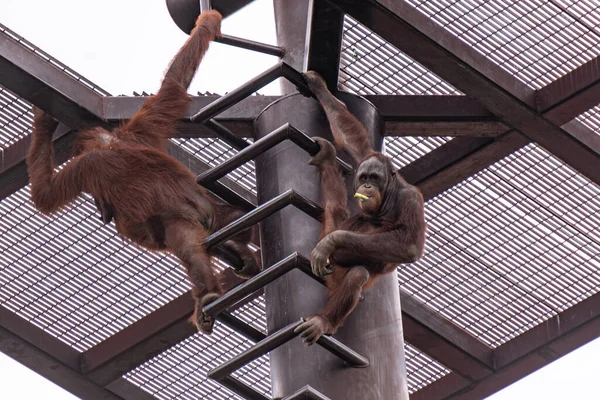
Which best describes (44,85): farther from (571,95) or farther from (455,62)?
(571,95)

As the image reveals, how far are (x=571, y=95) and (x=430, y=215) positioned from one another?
134 cm

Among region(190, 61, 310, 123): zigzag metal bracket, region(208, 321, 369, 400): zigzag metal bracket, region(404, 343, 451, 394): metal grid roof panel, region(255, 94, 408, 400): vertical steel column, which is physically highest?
region(404, 343, 451, 394): metal grid roof panel

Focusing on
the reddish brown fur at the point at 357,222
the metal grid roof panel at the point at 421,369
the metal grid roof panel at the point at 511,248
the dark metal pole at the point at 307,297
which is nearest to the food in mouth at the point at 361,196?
the reddish brown fur at the point at 357,222

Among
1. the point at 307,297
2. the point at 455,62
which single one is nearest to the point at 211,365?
the point at 307,297

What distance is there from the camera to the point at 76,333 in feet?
28.6

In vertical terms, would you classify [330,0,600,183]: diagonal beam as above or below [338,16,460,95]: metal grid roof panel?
below

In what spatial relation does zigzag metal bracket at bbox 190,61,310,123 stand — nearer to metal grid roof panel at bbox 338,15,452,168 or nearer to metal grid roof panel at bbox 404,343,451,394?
metal grid roof panel at bbox 338,15,452,168

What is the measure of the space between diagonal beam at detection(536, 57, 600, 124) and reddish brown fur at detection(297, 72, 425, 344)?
1.01m

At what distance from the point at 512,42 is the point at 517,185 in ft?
3.39

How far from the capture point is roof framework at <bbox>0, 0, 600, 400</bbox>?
291 inches

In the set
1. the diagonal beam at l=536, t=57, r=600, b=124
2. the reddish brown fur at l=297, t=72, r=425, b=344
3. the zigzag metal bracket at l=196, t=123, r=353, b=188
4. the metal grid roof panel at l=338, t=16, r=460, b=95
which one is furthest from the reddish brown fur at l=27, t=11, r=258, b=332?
the diagonal beam at l=536, t=57, r=600, b=124

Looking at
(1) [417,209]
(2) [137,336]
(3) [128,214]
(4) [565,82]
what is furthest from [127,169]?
(4) [565,82]

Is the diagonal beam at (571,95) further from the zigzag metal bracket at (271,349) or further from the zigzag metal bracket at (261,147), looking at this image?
the zigzag metal bracket at (271,349)

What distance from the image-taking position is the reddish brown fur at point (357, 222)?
638 centimetres
